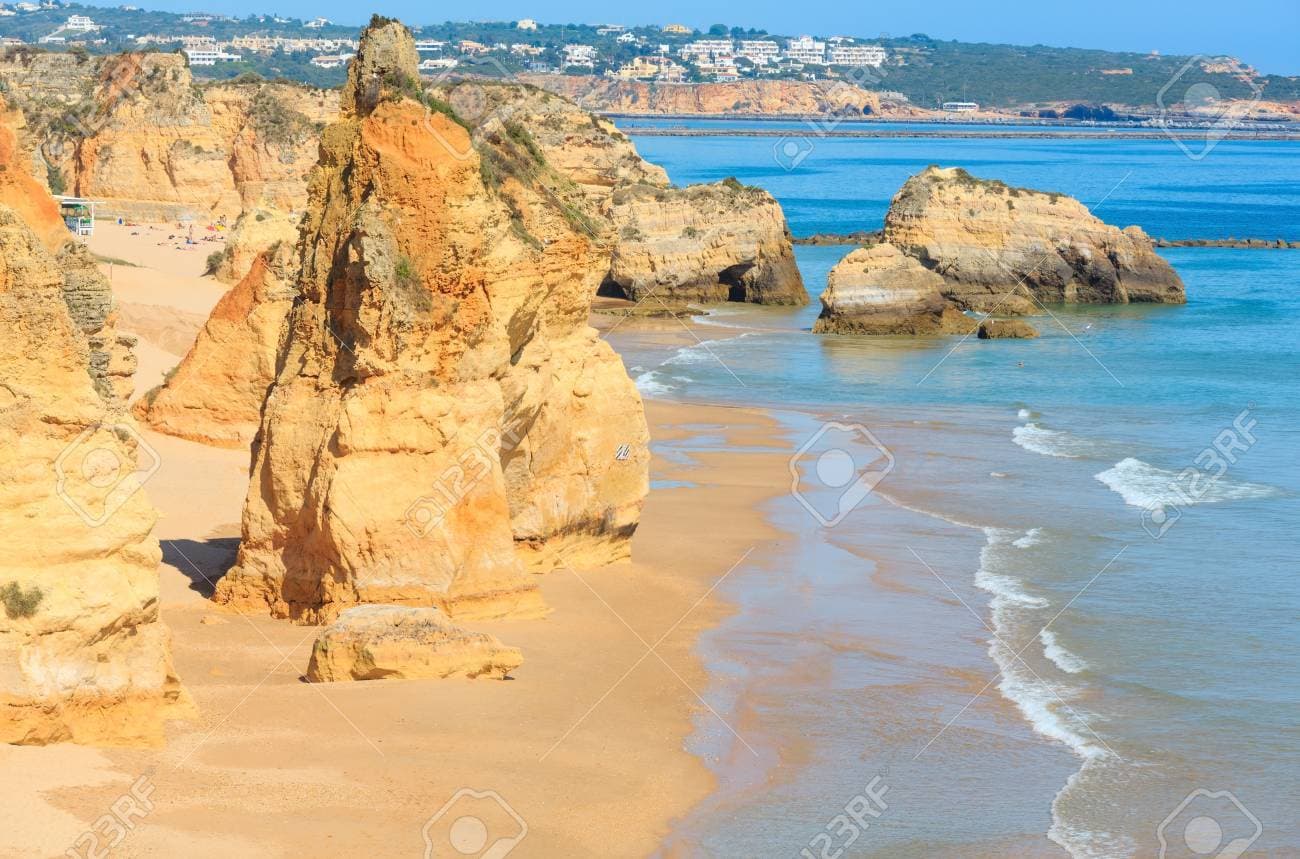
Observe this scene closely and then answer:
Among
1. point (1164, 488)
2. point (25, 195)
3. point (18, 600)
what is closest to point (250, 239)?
point (1164, 488)

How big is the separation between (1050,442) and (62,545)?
23.3 metres

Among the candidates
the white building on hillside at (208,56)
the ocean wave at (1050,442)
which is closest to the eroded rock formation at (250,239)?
the ocean wave at (1050,442)

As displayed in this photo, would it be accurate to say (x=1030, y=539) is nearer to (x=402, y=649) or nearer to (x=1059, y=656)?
(x=1059, y=656)

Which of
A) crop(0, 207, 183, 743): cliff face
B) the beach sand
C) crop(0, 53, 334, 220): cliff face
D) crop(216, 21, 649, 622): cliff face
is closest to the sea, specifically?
the beach sand

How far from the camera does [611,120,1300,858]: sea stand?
1270cm

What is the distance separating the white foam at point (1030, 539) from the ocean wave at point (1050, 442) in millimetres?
6645

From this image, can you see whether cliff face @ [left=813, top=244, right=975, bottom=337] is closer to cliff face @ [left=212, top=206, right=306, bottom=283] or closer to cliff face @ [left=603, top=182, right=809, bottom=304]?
cliff face @ [left=603, top=182, right=809, bottom=304]

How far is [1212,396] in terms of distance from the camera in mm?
38375

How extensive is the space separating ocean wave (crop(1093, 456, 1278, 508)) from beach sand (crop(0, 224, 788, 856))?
959cm

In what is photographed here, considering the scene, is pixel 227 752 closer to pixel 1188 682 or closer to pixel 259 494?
pixel 259 494

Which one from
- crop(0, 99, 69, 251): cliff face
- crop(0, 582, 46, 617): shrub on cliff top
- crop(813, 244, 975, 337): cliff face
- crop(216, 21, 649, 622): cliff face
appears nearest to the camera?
crop(0, 582, 46, 617): shrub on cliff top

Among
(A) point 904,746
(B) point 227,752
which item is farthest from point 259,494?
(A) point 904,746

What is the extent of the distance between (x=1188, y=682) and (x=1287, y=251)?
2857 inches

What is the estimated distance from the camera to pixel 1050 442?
31094mm
